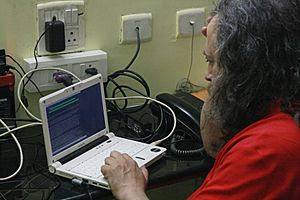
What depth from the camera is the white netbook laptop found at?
138 cm

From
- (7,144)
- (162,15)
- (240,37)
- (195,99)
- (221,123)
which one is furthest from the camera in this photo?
(162,15)

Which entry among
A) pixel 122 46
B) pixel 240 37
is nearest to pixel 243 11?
pixel 240 37

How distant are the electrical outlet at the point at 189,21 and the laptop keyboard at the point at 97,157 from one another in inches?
19.6

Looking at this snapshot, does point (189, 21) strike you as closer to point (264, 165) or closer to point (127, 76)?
point (127, 76)

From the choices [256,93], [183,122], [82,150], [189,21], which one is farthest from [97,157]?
[189,21]

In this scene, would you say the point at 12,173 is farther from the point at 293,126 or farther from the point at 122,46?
the point at 293,126

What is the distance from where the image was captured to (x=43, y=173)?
1.42m

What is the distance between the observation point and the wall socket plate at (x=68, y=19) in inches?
63.6

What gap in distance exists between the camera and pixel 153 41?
184 centimetres

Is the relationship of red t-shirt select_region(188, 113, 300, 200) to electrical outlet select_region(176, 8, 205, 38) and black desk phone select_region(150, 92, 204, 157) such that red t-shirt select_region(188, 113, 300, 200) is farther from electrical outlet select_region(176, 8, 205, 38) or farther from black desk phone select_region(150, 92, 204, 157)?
electrical outlet select_region(176, 8, 205, 38)

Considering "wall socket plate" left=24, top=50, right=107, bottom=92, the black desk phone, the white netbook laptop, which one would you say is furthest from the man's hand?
"wall socket plate" left=24, top=50, right=107, bottom=92

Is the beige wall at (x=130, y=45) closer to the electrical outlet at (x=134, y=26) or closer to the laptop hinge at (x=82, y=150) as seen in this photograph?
the electrical outlet at (x=134, y=26)

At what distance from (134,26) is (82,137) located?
0.45 m

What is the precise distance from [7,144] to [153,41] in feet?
1.88
